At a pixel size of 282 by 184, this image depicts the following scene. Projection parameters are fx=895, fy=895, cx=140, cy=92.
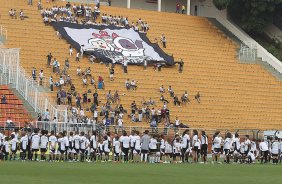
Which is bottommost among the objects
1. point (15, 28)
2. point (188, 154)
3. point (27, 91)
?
point (188, 154)

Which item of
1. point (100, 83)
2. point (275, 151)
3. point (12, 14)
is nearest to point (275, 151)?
point (275, 151)

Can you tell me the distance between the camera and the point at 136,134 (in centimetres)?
4331

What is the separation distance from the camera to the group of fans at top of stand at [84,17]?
68.9 m

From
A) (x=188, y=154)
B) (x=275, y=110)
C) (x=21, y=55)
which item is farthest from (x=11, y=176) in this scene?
(x=275, y=110)

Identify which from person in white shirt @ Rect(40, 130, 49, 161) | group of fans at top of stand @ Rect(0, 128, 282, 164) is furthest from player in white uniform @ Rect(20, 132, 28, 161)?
person in white shirt @ Rect(40, 130, 49, 161)

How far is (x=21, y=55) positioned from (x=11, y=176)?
3558 cm

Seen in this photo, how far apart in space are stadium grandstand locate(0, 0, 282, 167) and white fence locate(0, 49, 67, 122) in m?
0.07

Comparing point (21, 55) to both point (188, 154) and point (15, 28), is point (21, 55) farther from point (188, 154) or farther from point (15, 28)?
point (188, 154)

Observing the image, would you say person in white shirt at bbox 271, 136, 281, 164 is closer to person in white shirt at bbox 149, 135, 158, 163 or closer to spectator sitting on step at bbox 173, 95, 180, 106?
person in white shirt at bbox 149, 135, 158, 163

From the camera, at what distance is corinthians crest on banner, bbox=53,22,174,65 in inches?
2635

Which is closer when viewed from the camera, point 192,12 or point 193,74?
point 193,74

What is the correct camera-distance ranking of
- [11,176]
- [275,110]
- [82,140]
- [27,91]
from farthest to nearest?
[275,110] < [27,91] < [82,140] < [11,176]

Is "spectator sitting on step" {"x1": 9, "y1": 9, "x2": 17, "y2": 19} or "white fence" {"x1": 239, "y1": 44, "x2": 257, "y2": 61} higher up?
"spectator sitting on step" {"x1": 9, "y1": 9, "x2": 17, "y2": 19}

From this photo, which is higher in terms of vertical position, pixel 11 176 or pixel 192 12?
pixel 192 12
